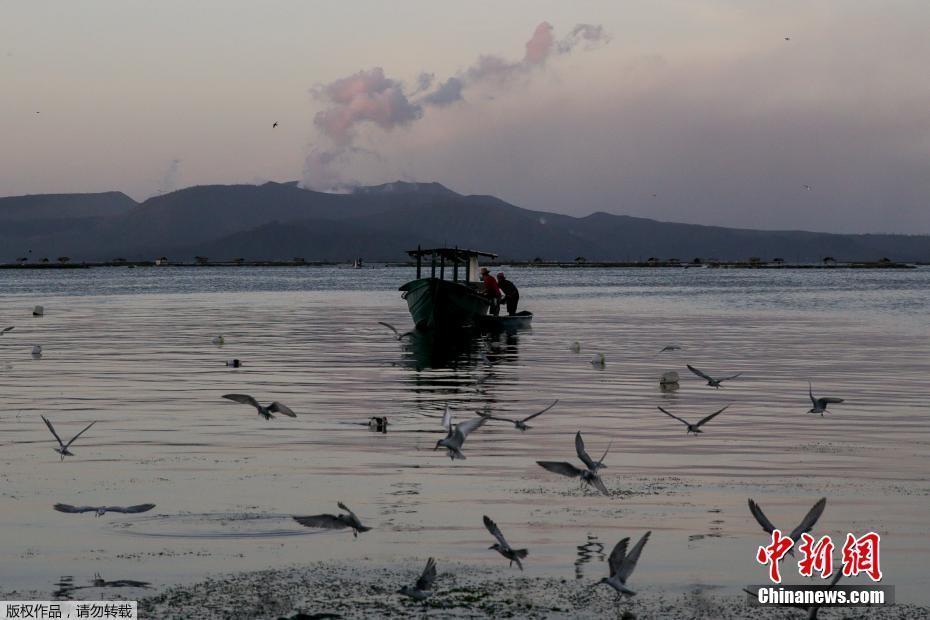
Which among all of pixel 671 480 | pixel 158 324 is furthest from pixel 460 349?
pixel 671 480

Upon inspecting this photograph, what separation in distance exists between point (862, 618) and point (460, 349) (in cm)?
3449

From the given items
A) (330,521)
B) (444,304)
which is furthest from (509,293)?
(330,521)

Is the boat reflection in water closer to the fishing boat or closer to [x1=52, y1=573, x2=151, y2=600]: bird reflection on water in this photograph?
the fishing boat

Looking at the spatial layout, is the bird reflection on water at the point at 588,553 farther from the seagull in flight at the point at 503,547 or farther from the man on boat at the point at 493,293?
the man on boat at the point at 493,293

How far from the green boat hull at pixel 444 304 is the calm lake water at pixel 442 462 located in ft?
27.9

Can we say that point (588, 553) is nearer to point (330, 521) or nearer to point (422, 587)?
point (422, 587)

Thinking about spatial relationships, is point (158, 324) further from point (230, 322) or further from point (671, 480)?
point (671, 480)

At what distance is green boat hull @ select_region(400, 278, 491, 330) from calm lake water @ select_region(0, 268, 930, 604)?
849 cm

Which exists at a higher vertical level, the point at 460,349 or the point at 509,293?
the point at 509,293

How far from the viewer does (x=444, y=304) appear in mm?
52312

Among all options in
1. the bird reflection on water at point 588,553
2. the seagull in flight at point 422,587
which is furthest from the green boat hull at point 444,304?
the seagull in flight at point 422,587

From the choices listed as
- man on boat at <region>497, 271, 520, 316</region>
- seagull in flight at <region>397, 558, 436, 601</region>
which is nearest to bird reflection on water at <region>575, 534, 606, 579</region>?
seagull in flight at <region>397, 558, 436, 601</region>

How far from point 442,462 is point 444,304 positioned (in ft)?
108

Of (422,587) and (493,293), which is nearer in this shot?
(422,587)
